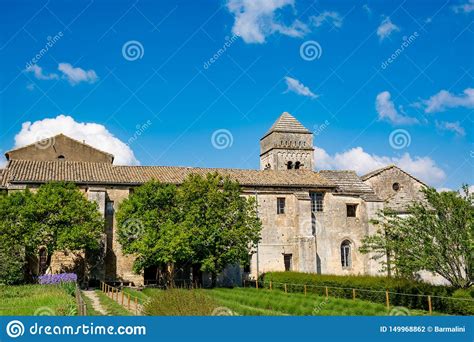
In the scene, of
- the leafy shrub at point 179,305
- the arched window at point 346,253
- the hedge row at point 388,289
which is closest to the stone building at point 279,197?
the arched window at point 346,253

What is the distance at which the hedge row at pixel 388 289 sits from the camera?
1914 centimetres

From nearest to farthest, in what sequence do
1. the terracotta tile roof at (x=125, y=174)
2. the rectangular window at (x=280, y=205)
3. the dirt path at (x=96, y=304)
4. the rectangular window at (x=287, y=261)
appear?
the dirt path at (x=96, y=304), the terracotta tile roof at (x=125, y=174), the rectangular window at (x=287, y=261), the rectangular window at (x=280, y=205)

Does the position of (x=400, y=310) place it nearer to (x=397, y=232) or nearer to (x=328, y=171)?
(x=397, y=232)

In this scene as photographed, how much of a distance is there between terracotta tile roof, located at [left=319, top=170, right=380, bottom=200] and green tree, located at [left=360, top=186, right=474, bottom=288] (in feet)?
54.4

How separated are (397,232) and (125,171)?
20.4m

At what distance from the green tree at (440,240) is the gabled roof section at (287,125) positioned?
32.9 meters

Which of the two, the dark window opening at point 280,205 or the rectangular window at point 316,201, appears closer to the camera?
the dark window opening at point 280,205

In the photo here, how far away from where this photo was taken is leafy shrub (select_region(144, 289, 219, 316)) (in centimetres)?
1384

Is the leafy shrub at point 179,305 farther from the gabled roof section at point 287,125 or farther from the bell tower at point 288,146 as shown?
the gabled roof section at point 287,125

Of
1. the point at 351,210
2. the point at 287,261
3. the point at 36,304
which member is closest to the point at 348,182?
the point at 351,210

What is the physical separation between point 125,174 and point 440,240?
72.6 ft

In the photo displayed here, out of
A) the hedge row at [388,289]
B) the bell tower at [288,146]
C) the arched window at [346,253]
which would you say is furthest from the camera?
the bell tower at [288,146]

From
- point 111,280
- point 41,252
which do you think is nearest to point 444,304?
point 111,280

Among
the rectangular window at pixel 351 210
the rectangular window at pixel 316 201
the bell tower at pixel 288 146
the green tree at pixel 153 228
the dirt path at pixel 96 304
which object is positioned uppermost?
the bell tower at pixel 288 146
